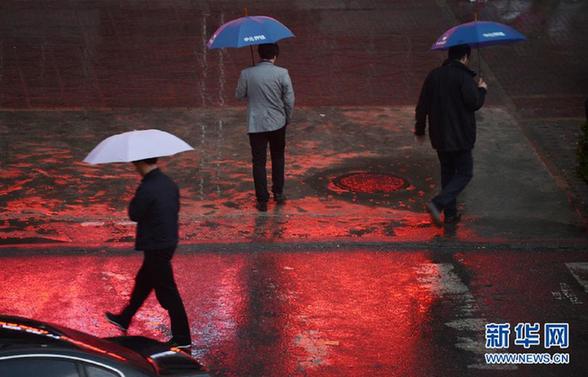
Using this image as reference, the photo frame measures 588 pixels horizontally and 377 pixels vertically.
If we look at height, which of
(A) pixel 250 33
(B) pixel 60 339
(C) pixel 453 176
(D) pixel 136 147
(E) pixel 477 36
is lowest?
(C) pixel 453 176

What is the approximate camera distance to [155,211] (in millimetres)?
7711

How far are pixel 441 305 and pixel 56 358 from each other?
4.50 m

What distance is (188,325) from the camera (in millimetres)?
8195

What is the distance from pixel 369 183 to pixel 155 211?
5.11 metres

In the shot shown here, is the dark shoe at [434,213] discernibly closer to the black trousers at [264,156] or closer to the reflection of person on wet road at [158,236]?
the black trousers at [264,156]

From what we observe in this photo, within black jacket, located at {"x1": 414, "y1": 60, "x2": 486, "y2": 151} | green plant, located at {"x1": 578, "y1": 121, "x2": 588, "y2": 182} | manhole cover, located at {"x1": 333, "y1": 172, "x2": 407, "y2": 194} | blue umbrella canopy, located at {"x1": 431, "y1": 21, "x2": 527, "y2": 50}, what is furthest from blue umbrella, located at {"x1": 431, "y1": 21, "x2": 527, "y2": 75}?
manhole cover, located at {"x1": 333, "y1": 172, "x2": 407, "y2": 194}

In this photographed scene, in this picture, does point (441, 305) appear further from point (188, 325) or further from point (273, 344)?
point (188, 325)

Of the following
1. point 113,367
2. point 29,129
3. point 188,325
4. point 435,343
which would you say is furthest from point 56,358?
point 29,129

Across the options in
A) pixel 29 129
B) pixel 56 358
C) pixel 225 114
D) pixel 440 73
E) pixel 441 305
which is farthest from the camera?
pixel 225 114

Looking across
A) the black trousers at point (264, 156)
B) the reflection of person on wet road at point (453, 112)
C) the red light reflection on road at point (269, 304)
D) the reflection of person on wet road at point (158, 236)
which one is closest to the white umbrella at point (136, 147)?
the reflection of person on wet road at point (158, 236)

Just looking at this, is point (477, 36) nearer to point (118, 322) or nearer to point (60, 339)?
point (118, 322)

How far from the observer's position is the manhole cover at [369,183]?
12.3 m

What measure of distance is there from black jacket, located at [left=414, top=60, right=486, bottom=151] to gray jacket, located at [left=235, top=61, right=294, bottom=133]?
146 cm

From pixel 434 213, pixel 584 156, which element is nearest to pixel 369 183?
pixel 434 213
